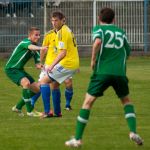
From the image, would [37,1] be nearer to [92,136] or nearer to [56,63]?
[56,63]

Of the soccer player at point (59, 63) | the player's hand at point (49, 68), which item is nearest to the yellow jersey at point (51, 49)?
the soccer player at point (59, 63)

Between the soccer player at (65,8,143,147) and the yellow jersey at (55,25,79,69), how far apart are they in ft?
10.3

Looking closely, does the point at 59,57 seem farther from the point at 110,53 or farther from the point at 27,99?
the point at 110,53

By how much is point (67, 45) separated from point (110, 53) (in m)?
3.42

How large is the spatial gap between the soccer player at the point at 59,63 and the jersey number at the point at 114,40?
305cm

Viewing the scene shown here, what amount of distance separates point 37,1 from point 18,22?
1.45 meters

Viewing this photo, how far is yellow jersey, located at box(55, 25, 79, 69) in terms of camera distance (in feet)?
46.5

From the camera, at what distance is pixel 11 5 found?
1373 inches

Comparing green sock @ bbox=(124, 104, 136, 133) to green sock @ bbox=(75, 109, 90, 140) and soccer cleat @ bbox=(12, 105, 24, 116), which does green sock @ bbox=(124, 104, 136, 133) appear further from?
soccer cleat @ bbox=(12, 105, 24, 116)

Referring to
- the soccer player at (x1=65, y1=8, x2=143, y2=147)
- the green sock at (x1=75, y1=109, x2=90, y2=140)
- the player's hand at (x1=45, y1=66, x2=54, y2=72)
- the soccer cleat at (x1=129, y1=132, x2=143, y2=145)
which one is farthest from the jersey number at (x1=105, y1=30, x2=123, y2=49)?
the player's hand at (x1=45, y1=66, x2=54, y2=72)

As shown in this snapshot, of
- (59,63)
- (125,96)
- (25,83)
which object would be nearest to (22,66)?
(25,83)

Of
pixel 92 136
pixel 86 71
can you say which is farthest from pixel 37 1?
pixel 92 136

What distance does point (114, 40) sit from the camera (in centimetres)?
1099

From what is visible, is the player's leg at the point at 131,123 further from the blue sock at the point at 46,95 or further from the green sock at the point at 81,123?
the blue sock at the point at 46,95
